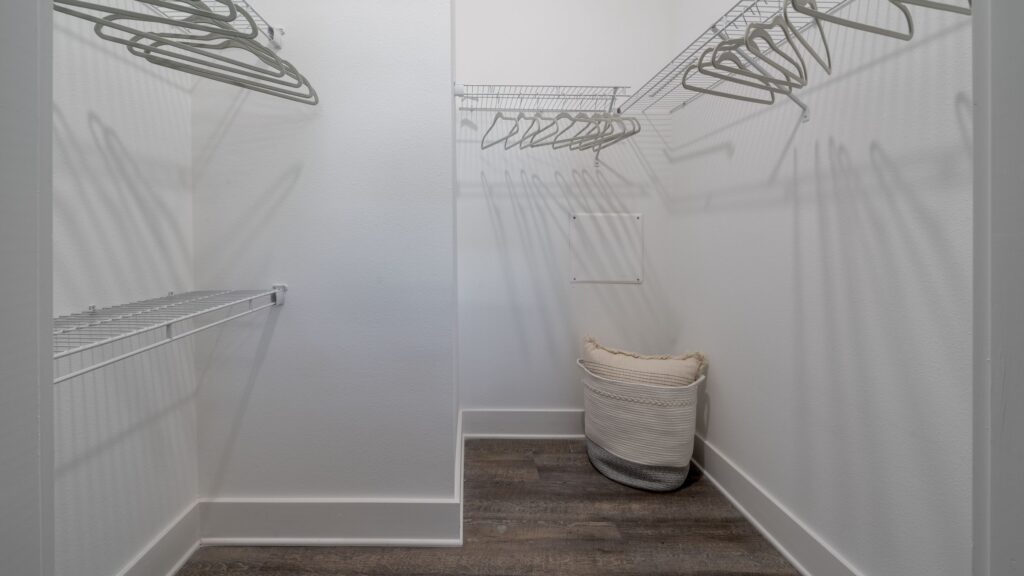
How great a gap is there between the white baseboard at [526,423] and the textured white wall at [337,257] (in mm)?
840

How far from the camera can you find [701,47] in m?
1.33

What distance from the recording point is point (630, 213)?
7.63 feet

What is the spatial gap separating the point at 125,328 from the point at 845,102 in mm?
1771

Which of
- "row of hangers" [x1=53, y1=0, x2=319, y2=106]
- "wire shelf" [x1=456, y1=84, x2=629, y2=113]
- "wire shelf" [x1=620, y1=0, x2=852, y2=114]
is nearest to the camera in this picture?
"row of hangers" [x1=53, y1=0, x2=319, y2=106]

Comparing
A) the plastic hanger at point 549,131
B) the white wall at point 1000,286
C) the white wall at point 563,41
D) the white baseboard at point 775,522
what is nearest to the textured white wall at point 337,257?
the plastic hanger at point 549,131

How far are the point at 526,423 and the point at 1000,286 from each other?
7.01 ft

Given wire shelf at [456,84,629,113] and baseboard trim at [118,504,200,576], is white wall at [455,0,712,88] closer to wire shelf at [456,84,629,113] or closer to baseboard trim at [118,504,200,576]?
wire shelf at [456,84,629,113]

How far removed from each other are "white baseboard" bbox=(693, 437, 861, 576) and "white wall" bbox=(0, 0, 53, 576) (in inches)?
63.8

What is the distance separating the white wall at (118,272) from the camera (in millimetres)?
1002

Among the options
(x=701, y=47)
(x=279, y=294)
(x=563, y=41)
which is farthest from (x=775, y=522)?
(x=563, y=41)

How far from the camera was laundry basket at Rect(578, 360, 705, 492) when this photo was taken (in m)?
1.79

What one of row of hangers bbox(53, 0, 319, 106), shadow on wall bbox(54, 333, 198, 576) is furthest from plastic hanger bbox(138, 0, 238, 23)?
shadow on wall bbox(54, 333, 198, 576)

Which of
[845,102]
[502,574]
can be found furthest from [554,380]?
[845,102]

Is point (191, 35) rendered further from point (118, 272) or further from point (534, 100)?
point (534, 100)
